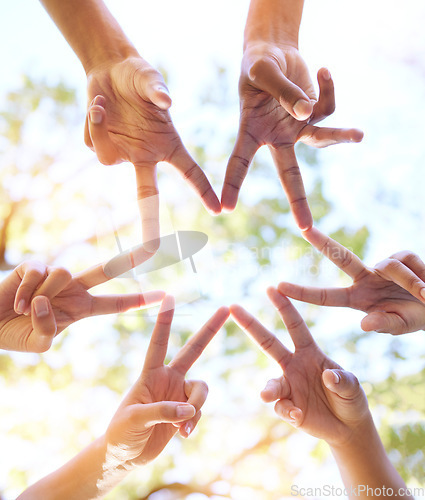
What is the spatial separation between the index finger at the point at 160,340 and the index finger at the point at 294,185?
0.41 m

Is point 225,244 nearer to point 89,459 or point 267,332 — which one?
point 267,332

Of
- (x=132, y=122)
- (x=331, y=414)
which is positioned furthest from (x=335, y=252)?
(x=132, y=122)

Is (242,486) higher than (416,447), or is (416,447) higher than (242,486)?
(416,447)

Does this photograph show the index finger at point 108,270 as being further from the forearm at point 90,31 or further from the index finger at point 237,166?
the forearm at point 90,31

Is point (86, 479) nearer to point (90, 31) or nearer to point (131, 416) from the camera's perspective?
point (131, 416)

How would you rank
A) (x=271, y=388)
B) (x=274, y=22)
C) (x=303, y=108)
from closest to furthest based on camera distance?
(x=303, y=108), (x=271, y=388), (x=274, y=22)

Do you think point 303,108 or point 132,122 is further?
point 132,122

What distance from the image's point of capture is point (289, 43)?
114 cm

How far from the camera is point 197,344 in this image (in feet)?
3.60

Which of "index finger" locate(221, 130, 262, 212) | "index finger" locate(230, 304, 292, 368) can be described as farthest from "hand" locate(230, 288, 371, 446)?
"index finger" locate(221, 130, 262, 212)

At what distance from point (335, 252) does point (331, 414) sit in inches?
15.8

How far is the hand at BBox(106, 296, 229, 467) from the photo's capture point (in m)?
0.85

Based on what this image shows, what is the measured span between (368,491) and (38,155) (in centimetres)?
172

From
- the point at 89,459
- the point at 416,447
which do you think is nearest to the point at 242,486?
the point at 416,447
